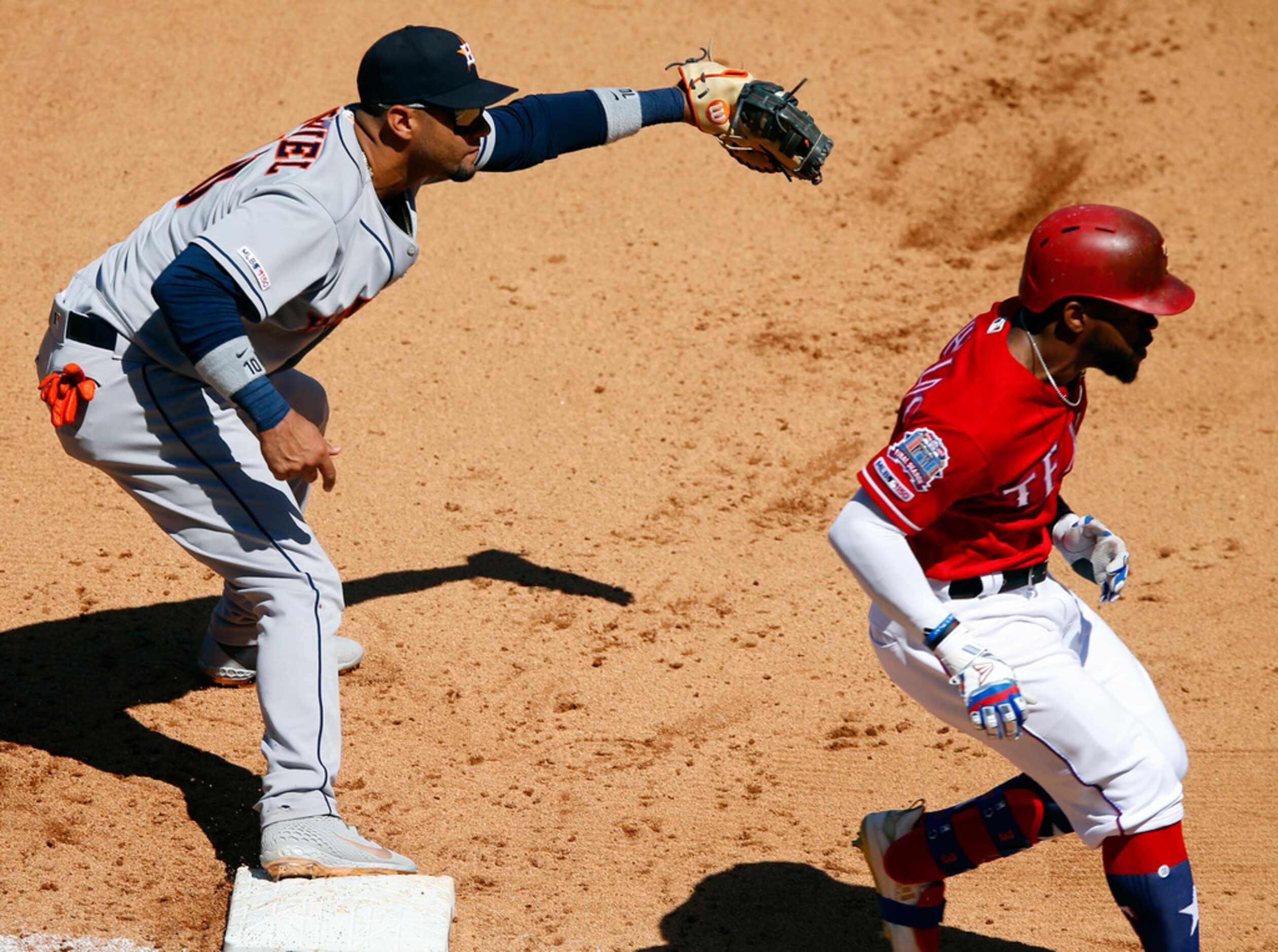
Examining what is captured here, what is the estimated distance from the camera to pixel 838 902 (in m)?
3.30

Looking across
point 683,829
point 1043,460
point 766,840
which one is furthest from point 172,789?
point 1043,460

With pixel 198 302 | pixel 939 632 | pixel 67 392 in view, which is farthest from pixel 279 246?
pixel 939 632

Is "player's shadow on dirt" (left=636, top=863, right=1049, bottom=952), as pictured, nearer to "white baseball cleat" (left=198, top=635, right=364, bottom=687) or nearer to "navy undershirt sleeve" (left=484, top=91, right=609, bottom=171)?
"white baseball cleat" (left=198, top=635, right=364, bottom=687)

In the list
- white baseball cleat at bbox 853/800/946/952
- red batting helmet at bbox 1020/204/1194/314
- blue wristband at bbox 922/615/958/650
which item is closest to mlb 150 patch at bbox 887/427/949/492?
blue wristband at bbox 922/615/958/650

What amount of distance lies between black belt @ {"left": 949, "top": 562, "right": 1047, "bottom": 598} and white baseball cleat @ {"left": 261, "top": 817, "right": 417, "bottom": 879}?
1440 mm

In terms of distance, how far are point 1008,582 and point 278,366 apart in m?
1.87

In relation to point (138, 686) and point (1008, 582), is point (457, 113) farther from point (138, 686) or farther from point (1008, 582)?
point (138, 686)

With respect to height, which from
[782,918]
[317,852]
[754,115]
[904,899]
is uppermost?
[754,115]

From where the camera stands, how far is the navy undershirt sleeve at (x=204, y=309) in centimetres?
272

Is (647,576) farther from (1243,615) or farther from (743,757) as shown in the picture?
(1243,615)

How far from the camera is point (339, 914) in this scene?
278 cm

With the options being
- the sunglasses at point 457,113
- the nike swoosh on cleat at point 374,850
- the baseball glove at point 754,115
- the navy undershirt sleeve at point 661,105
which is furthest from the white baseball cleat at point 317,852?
the baseball glove at point 754,115

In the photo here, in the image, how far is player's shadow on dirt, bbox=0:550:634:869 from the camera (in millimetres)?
3473

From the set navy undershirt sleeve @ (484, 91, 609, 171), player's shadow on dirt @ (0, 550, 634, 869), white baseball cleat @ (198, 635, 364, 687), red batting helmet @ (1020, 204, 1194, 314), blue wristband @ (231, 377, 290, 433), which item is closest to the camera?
red batting helmet @ (1020, 204, 1194, 314)
